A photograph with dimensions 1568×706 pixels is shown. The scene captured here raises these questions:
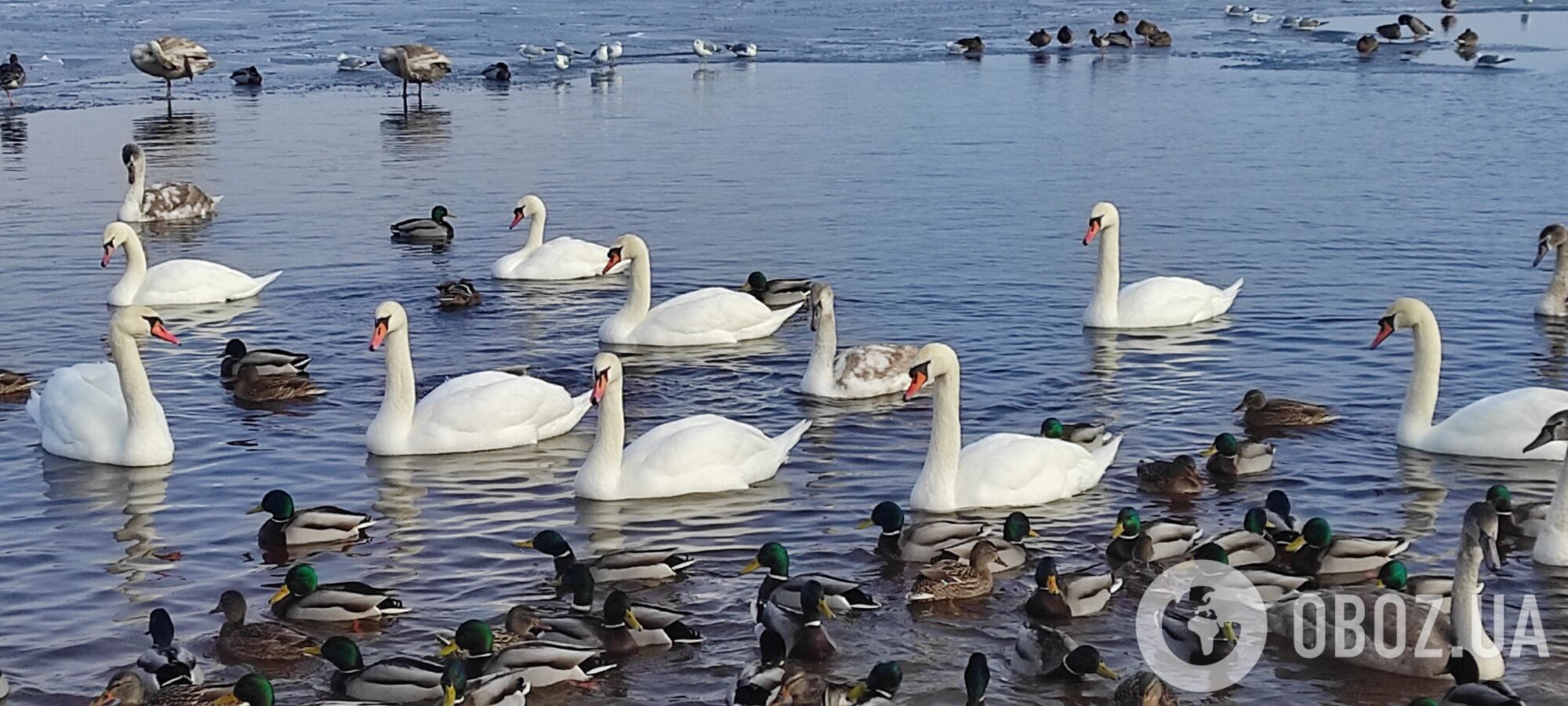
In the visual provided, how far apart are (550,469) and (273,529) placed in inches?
87.1

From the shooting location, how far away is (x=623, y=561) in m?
10.4

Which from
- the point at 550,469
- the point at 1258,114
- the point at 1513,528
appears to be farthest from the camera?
the point at 1258,114

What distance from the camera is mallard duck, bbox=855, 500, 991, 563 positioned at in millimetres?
10758

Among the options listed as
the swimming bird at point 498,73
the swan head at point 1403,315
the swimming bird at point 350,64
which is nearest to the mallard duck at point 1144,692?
the swan head at point 1403,315

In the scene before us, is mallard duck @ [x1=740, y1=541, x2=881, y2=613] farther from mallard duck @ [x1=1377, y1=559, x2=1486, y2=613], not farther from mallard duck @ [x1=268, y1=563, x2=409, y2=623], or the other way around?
mallard duck @ [x1=1377, y1=559, x2=1486, y2=613]

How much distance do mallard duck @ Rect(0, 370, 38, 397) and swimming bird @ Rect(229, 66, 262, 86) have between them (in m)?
23.0

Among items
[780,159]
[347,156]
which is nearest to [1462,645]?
[780,159]

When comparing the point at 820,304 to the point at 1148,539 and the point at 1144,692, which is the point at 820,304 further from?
the point at 1144,692

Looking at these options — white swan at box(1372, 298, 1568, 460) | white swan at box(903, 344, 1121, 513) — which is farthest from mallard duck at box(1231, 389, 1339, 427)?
white swan at box(903, 344, 1121, 513)

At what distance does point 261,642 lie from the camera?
9.52 m

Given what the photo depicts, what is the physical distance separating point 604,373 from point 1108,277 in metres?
6.11

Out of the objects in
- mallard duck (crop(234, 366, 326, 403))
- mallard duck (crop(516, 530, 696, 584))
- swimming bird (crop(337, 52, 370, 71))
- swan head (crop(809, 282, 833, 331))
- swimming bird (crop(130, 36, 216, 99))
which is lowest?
mallard duck (crop(516, 530, 696, 584))

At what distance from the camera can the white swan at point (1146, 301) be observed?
54.9 feet

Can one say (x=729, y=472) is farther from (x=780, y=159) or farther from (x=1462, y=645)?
(x=780, y=159)
